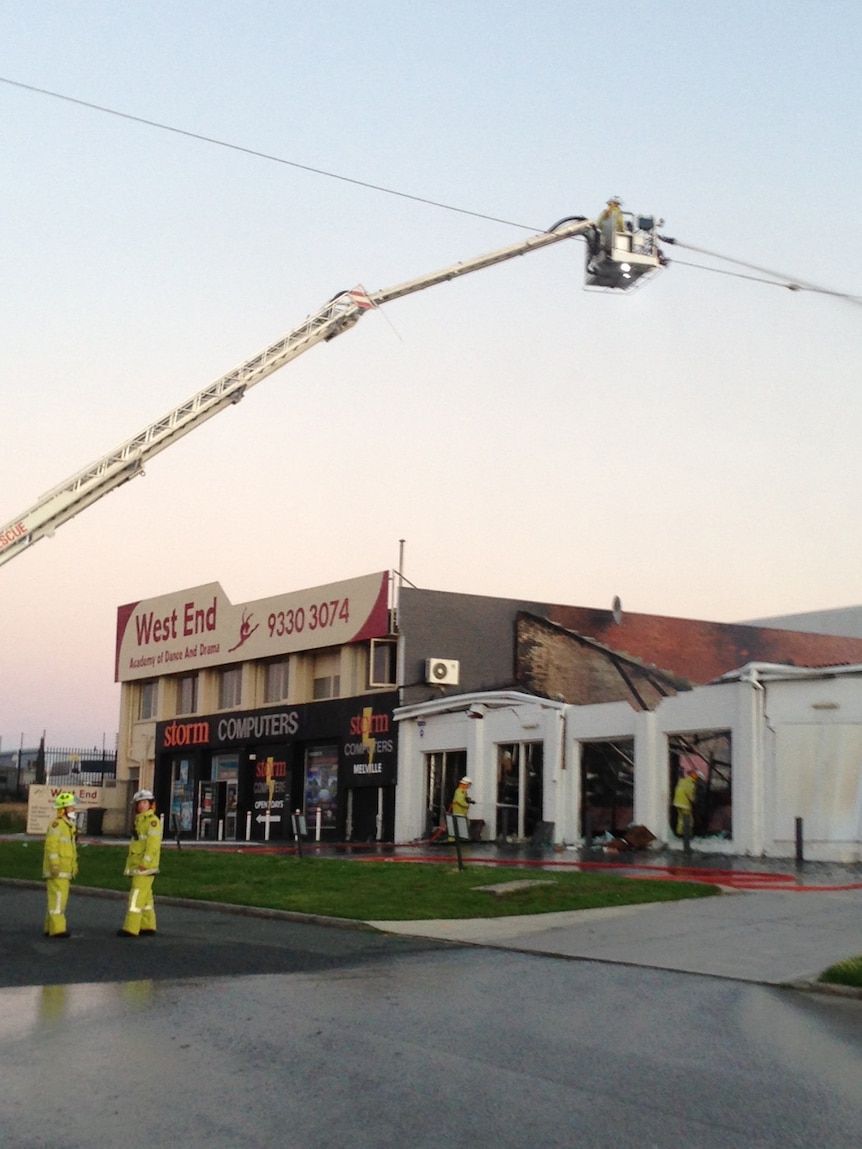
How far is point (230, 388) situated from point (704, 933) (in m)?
15.7

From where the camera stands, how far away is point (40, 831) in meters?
44.7

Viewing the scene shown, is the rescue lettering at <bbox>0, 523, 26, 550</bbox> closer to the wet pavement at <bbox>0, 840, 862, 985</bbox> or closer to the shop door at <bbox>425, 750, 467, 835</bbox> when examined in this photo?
the wet pavement at <bbox>0, 840, 862, 985</bbox>

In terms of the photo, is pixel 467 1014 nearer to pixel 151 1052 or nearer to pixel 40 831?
pixel 151 1052

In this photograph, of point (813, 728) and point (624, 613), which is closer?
point (813, 728)

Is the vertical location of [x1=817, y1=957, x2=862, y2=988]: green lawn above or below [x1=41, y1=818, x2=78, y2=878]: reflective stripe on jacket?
below

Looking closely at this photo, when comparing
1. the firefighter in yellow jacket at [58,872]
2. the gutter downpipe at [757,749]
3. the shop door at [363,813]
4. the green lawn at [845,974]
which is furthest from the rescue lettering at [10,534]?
the green lawn at [845,974]

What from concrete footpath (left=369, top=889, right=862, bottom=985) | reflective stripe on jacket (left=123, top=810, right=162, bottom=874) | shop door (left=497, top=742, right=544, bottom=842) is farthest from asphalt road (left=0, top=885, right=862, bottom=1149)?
shop door (left=497, top=742, right=544, bottom=842)

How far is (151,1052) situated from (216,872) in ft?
50.5

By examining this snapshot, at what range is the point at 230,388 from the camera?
26.5 metres

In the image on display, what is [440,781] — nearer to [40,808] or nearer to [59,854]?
[40,808]

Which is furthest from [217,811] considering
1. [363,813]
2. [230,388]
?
[230,388]

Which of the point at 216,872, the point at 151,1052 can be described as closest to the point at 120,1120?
the point at 151,1052

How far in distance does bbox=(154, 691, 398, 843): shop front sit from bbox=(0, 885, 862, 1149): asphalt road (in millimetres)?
26014

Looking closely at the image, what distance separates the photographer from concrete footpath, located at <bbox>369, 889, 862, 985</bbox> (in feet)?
41.8
